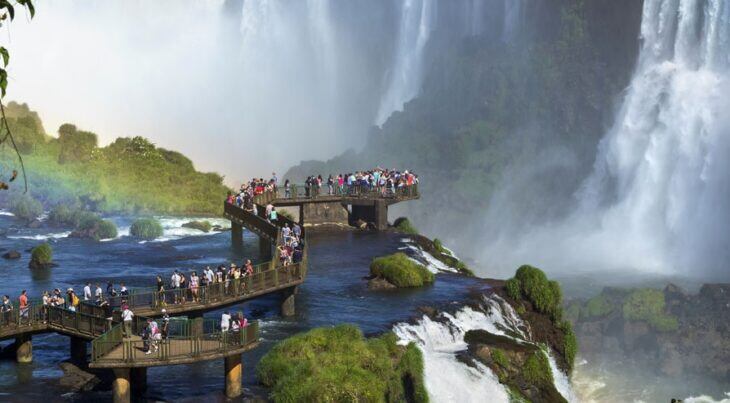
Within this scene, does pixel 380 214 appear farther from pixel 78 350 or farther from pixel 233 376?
pixel 233 376

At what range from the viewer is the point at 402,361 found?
34062mm

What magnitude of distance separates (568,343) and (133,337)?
66.6ft

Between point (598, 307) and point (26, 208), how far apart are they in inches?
1715

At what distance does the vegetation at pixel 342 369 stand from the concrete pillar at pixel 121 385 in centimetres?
431

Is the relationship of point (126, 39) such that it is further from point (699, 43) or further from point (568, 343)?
point (568, 343)

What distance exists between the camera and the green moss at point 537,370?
37.4m

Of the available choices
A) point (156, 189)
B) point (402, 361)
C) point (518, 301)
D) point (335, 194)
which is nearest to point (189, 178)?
point (156, 189)

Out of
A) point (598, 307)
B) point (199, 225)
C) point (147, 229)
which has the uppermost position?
point (199, 225)

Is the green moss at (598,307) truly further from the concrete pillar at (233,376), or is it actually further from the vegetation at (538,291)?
the concrete pillar at (233,376)

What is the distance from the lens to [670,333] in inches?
2167

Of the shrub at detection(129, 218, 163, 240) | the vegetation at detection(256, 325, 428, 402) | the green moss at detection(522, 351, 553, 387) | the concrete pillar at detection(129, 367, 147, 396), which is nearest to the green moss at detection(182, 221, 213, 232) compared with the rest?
the shrub at detection(129, 218, 163, 240)

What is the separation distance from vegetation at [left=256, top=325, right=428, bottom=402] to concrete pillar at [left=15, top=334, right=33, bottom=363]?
832 centimetres

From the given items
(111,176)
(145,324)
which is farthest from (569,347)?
(111,176)

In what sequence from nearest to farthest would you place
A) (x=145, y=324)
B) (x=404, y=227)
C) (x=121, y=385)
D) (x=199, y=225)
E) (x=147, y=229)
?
(x=121, y=385) → (x=145, y=324) → (x=404, y=227) → (x=147, y=229) → (x=199, y=225)
